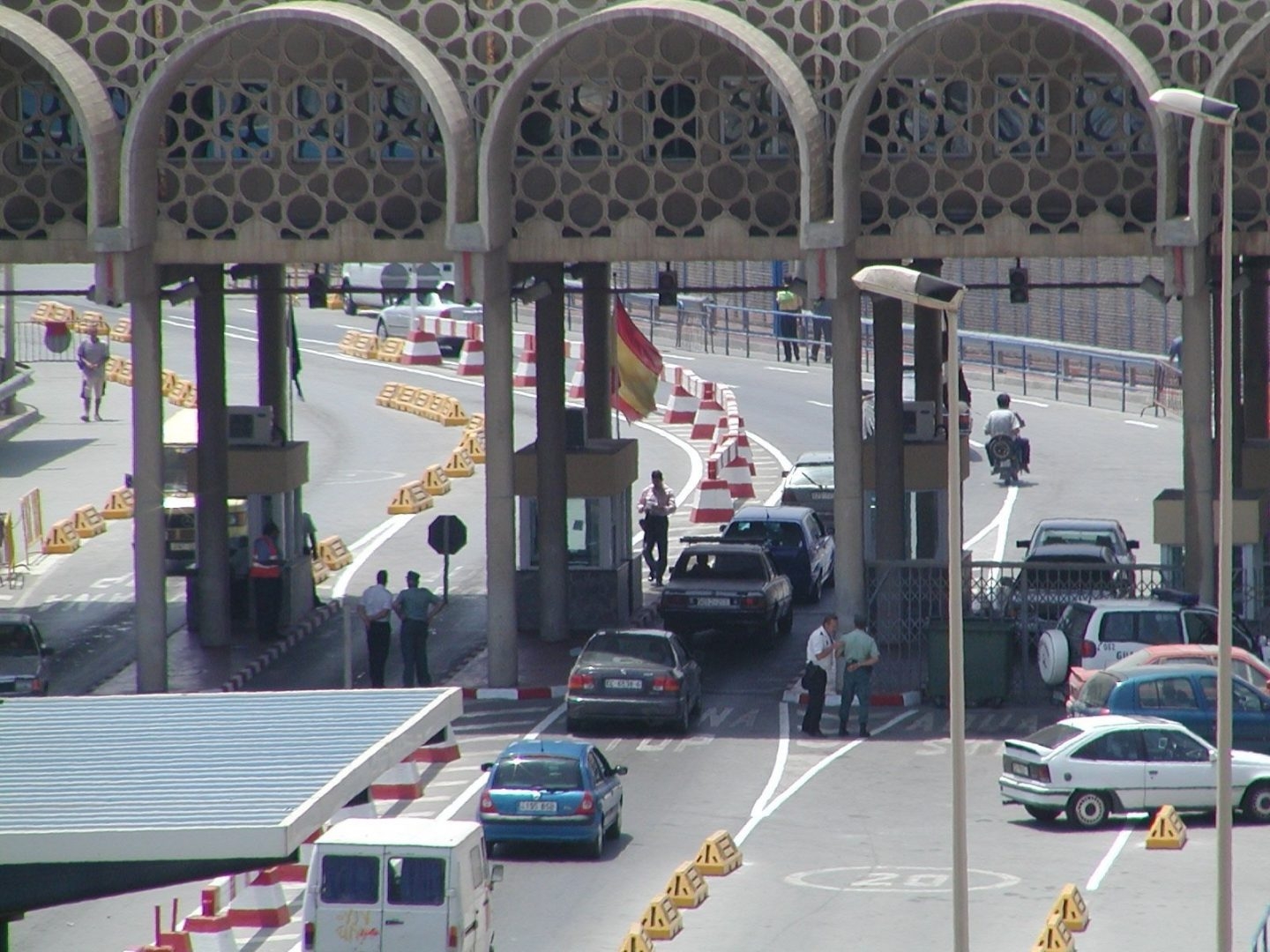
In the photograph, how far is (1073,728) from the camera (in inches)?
1019

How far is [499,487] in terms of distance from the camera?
32.9m

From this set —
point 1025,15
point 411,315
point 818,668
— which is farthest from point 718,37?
point 411,315

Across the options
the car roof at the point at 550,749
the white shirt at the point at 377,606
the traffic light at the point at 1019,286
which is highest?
the traffic light at the point at 1019,286

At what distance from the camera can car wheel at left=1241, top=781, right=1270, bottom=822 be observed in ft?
85.0

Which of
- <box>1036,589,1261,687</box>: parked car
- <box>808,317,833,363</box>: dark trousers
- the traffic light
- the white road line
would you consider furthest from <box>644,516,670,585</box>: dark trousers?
→ <box>808,317,833,363</box>: dark trousers

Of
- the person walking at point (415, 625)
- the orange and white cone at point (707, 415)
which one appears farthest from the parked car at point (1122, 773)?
the orange and white cone at point (707, 415)

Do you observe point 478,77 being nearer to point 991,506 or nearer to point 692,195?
point 692,195

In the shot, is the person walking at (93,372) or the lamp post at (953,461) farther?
the person walking at (93,372)

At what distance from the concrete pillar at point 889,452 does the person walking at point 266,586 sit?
8967mm

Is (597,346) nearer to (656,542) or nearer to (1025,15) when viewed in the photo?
(656,542)

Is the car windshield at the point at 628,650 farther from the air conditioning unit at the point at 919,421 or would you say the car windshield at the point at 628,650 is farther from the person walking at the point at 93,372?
the person walking at the point at 93,372

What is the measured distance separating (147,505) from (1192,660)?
13.2 m

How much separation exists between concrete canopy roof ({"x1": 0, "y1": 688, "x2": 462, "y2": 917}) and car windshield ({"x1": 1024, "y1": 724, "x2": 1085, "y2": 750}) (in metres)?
11.2

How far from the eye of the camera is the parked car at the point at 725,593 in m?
35.8
